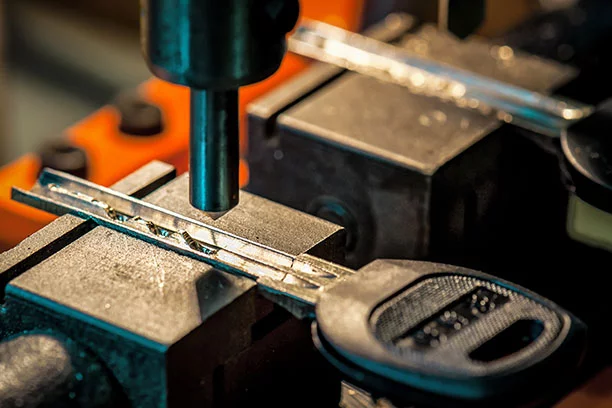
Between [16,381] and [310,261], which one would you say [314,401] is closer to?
[310,261]

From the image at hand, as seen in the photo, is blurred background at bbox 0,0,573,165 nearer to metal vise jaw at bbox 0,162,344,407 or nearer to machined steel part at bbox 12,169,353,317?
machined steel part at bbox 12,169,353,317

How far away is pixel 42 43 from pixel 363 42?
2.51 m

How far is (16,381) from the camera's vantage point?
906 mm

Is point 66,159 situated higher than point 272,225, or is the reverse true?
point 272,225

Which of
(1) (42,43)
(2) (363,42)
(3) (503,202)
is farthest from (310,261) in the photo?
(1) (42,43)

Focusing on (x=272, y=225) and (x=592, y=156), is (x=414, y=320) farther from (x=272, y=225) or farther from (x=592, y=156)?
(x=592, y=156)

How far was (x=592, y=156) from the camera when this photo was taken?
44.5 inches

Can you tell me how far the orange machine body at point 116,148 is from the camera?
1344mm

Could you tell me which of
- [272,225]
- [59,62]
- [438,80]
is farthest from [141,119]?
[59,62]

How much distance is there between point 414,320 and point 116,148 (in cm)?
80

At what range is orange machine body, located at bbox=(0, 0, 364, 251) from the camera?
1344 mm

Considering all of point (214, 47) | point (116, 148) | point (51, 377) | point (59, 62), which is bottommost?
point (59, 62)

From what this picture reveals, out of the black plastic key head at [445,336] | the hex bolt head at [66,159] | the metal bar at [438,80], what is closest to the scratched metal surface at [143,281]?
the black plastic key head at [445,336]

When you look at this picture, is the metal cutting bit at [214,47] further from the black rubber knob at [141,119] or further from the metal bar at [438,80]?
the black rubber knob at [141,119]
